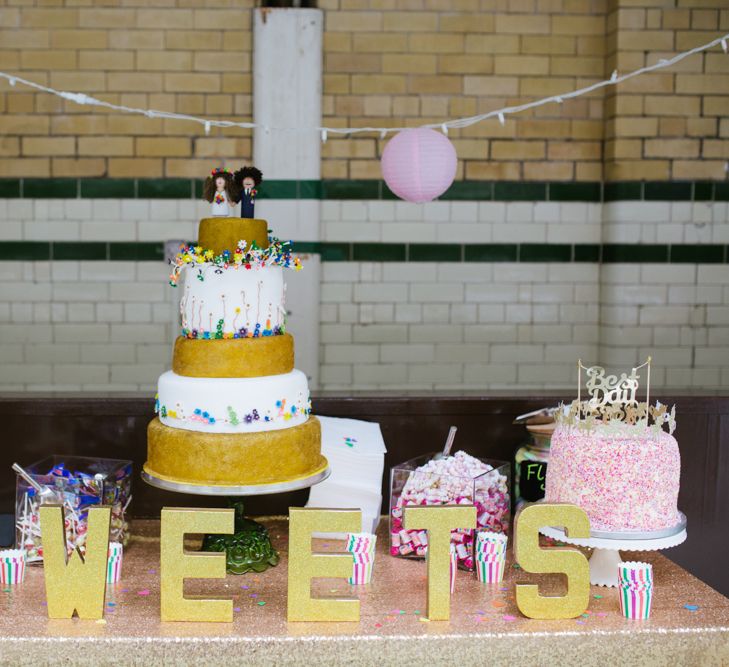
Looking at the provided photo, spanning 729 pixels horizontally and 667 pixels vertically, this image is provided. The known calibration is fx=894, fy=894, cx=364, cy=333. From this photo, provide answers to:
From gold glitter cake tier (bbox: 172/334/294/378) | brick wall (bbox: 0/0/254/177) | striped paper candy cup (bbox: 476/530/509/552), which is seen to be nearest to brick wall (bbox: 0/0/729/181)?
brick wall (bbox: 0/0/254/177)

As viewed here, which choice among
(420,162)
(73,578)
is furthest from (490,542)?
(420,162)

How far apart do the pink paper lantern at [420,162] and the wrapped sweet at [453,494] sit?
1.28 m

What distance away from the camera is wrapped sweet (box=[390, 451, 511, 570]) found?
2650mm

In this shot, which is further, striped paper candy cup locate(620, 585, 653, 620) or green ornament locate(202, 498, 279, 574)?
green ornament locate(202, 498, 279, 574)

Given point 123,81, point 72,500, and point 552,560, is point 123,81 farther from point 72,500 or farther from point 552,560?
point 552,560

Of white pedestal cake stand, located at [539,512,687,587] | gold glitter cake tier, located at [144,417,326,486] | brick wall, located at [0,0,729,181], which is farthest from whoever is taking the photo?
brick wall, located at [0,0,729,181]

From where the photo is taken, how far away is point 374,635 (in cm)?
216

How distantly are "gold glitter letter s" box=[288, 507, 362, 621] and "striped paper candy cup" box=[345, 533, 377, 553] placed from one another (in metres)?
0.22

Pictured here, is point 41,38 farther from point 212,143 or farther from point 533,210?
point 533,210

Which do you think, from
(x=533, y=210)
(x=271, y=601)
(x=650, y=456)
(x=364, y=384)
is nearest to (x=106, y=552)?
(x=271, y=601)

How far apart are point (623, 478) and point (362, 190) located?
127 inches

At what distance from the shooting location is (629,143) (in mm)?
5184

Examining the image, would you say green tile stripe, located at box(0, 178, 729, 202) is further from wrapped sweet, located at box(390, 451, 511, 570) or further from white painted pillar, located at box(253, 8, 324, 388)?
wrapped sweet, located at box(390, 451, 511, 570)

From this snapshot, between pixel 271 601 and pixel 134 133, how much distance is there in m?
3.62
